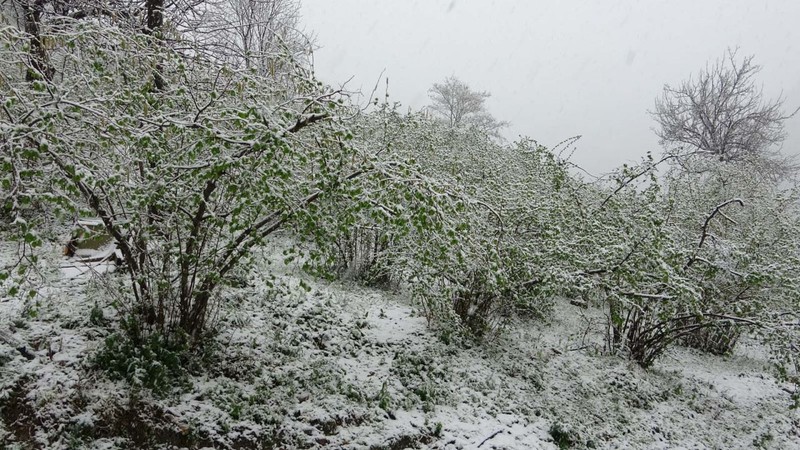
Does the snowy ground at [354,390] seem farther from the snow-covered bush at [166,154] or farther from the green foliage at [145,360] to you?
the snow-covered bush at [166,154]

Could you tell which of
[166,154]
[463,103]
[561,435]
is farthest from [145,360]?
[463,103]

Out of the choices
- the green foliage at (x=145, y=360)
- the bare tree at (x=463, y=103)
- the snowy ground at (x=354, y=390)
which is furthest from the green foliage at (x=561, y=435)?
the bare tree at (x=463, y=103)

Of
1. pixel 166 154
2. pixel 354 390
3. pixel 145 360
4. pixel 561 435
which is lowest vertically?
pixel 561 435

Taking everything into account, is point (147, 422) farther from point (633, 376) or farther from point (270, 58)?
point (633, 376)

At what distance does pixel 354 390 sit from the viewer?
505cm

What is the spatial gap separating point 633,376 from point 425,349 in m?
3.31

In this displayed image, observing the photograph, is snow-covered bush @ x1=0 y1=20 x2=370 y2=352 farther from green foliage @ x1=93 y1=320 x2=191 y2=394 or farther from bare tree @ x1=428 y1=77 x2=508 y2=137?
bare tree @ x1=428 y1=77 x2=508 y2=137

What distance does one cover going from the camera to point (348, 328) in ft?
20.5

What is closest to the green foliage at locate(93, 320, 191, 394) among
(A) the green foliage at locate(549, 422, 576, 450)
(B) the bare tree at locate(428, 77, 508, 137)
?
(A) the green foliage at locate(549, 422, 576, 450)

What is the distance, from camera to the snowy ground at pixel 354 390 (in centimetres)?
388

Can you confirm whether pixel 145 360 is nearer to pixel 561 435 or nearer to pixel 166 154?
pixel 166 154

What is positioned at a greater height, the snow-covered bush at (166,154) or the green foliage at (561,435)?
the snow-covered bush at (166,154)

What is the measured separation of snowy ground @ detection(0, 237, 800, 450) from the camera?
3875 millimetres

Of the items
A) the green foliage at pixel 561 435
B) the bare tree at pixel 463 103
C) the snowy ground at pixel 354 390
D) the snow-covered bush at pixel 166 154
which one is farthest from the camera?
the bare tree at pixel 463 103
